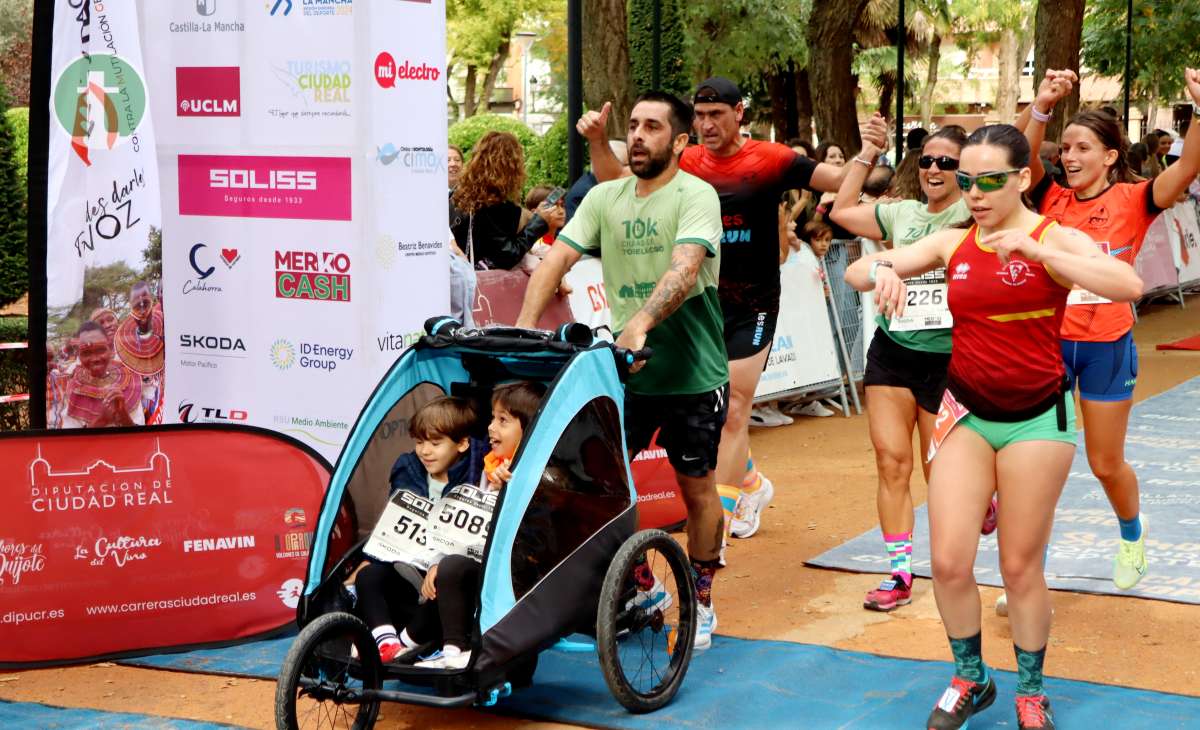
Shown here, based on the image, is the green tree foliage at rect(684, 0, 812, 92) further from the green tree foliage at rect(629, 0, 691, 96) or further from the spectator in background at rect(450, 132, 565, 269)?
the spectator in background at rect(450, 132, 565, 269)

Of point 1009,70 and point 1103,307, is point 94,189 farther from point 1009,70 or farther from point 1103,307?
point 1009,70

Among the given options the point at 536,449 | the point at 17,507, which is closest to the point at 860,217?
the point at 536,449

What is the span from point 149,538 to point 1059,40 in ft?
60.0

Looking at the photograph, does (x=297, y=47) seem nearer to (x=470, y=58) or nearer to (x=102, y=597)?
(x=102, y=597)

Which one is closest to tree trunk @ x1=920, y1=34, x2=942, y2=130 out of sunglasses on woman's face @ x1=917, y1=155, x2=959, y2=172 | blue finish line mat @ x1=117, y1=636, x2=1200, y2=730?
sunglasses on woman's face @ x1=917, y1=155, x2=959, y2=172

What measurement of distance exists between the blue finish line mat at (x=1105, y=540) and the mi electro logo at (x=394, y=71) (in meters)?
2.94

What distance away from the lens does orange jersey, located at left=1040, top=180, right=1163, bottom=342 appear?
6305 millimetres

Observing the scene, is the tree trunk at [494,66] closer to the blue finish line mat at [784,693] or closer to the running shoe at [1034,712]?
the blue finish line mat at [784,693]

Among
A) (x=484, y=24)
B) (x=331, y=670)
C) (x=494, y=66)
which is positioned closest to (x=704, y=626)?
(x=331, y=670)

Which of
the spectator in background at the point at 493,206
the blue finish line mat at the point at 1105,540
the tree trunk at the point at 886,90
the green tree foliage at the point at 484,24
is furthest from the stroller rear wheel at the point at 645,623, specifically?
the green tree foliage at the point at 484,24

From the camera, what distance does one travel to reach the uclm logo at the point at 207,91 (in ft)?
23.0

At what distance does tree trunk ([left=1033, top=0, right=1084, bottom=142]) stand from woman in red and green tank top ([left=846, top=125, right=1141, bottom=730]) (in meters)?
17.3

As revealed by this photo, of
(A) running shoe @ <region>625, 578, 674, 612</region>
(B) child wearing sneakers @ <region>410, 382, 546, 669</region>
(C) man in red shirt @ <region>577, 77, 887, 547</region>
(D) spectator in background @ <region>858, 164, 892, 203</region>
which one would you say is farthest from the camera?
(D) spectator in background @ <region>858, 164, 892, 203</region>

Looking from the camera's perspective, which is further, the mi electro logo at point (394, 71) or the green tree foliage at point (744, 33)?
the green tree foliage at point (744, 33)
